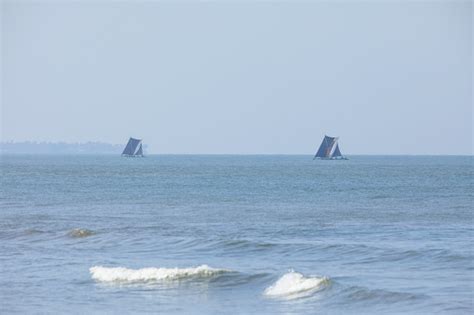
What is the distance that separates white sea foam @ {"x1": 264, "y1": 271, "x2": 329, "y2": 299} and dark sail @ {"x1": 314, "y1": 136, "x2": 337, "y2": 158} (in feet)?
453

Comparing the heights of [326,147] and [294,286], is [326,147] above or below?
above

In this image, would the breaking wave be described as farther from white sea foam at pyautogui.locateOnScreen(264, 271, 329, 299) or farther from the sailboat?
the sailboat

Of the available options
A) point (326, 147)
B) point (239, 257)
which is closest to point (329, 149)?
point (326, 147)

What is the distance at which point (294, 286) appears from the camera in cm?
2377

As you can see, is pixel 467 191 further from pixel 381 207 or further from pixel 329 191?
pixel 381 207

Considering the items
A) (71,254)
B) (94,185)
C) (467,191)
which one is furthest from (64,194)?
(71,254)

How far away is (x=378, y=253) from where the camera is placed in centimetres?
2919

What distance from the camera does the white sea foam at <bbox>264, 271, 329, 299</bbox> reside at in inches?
914

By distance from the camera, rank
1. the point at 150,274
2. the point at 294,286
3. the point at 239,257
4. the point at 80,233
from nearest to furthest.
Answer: the point at 294,286, the point at 150,274, the point at 239,257, the point at 80,233

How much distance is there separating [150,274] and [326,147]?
142 metres

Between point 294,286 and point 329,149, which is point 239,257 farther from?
point 329,149

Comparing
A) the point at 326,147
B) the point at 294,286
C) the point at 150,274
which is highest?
the point at 326,147

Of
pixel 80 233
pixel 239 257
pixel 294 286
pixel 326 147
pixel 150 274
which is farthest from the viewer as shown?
pixel 326 147

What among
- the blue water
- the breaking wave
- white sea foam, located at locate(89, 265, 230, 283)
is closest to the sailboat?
the blue water
